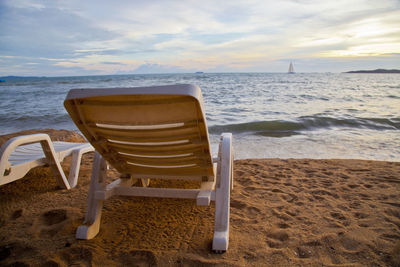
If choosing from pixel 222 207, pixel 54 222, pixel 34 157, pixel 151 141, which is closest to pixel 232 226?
pixel 222 207

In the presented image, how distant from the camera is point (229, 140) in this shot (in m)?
2.21

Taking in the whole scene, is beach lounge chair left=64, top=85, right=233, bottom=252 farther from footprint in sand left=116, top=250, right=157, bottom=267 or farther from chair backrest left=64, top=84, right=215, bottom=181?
footprint in sand left=116, top=250, right=157, bottom=267

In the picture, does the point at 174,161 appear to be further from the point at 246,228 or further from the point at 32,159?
the point at 32,159

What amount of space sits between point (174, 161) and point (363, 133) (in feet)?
23.8

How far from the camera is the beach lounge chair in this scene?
153cm

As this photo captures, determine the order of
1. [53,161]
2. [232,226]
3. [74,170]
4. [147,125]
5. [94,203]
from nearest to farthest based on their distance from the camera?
1. [147,125]
2. [94,203]
3. [232,226]
4. [53,161]
5. [74,170]

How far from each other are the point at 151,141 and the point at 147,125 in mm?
205

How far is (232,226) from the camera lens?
231 cm

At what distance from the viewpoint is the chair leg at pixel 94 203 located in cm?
206

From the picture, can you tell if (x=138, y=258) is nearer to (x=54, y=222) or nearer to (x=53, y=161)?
(x=54, y=222)

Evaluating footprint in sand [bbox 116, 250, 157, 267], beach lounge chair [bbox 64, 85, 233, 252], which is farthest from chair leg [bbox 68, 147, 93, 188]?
footprint in sand [bbox 116, 250, 157, 267]

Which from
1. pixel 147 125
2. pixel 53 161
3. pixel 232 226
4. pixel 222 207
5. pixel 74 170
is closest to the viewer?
pixel 147 125

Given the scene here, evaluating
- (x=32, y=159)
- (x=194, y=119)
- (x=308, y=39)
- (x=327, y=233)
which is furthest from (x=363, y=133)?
(x=308, y=39)

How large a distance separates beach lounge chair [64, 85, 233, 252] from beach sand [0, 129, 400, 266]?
0.75 ft
